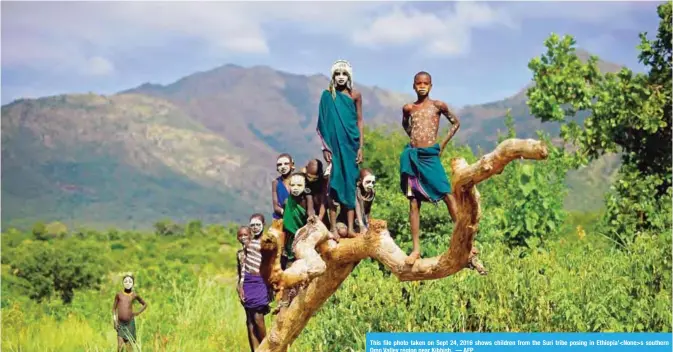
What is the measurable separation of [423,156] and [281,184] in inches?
62.5

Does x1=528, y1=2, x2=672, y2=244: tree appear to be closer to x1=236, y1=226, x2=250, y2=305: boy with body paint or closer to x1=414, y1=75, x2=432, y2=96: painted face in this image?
x1=236, y1=226, x2=250, y2=305: boy with body paint

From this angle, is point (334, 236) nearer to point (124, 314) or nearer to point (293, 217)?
point (293, 217)

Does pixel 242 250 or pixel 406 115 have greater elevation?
pixel 406 115

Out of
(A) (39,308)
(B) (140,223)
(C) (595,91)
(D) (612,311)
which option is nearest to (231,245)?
(A) (39,308)

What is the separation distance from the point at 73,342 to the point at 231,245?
793 inches

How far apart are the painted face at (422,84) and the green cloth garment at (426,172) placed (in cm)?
49

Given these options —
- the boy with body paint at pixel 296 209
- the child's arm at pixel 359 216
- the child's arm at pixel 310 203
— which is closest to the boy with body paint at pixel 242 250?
the boy with body paint at pixel 296 209

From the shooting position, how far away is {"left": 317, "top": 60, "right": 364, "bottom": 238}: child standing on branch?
761 cm

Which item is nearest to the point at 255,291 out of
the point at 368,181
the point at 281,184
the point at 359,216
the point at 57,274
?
the point at 281,184

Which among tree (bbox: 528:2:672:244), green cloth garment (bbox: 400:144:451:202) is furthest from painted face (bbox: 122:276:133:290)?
tree (bbox: 528:2:672:244)

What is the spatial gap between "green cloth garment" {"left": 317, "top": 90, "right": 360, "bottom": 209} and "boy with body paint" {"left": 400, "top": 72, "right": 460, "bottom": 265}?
0.44 m

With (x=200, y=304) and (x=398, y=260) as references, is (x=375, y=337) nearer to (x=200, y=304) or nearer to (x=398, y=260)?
(x=398, y=260)

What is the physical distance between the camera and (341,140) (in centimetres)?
771

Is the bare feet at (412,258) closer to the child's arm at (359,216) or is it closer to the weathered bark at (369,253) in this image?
the weathered bark at (369,253)
